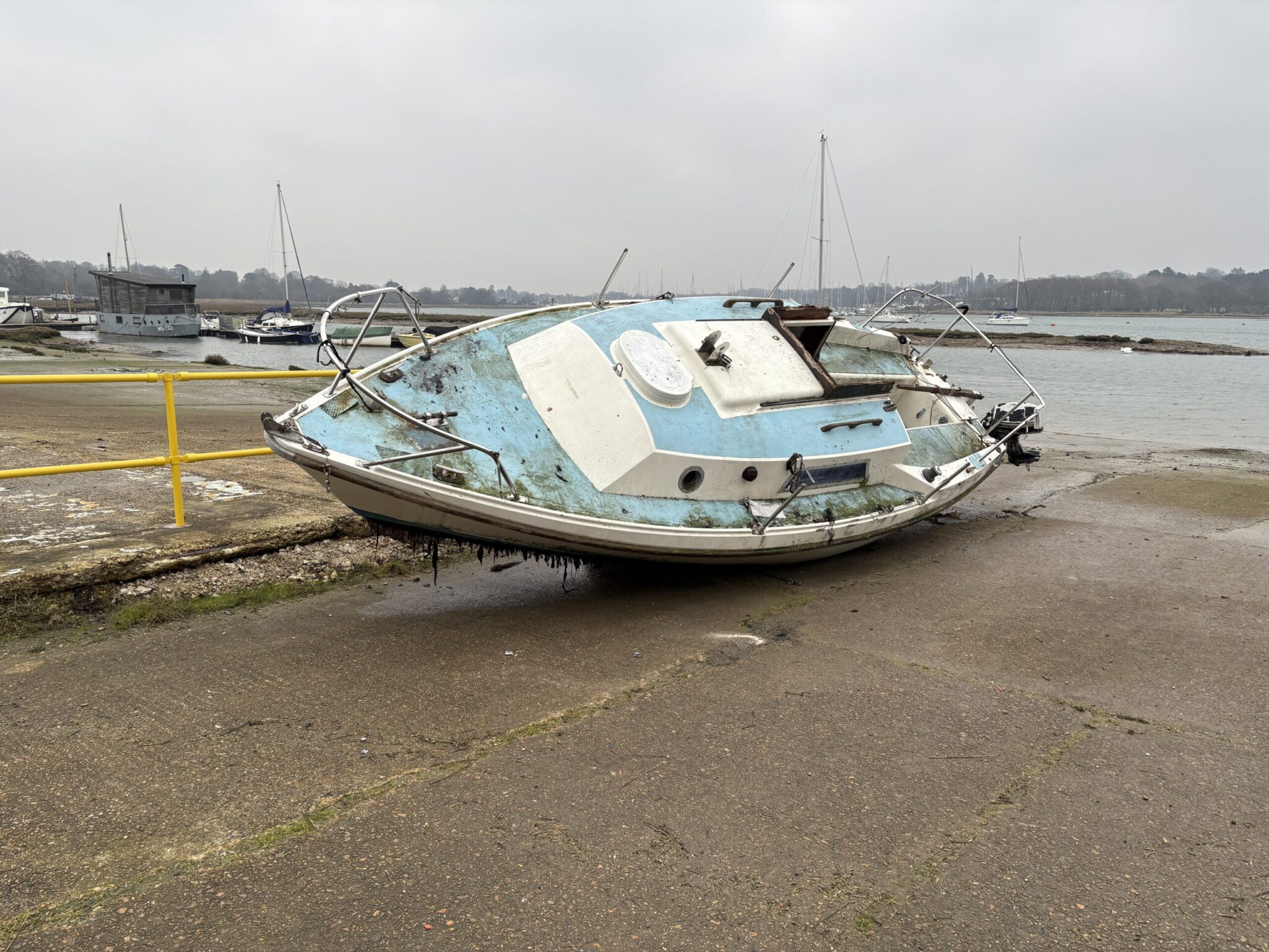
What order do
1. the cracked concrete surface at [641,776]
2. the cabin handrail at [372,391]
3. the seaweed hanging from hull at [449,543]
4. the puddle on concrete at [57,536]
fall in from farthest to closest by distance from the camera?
the puddle on concrete at [57,536] → the seaweed hanging from hull at [449,543] → the cabin handrail at [372,391] → the cracked concrete surface at [641,776]

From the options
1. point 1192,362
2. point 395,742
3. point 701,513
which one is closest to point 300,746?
point 395,742

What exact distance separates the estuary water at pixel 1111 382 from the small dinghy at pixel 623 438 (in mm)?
11933

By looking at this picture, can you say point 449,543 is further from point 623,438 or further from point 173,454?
point 173,454

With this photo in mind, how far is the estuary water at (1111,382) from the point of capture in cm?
2267

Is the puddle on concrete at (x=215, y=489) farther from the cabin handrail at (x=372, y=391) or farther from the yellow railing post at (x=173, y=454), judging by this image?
the cabin handrail at (x=372, y=391)

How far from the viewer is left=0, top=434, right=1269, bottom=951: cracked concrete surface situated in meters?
3.06

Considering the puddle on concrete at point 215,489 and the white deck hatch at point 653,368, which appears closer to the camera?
the white deck hatch at point 653,368

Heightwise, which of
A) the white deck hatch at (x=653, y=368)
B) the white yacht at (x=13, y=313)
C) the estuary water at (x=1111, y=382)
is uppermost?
the white yacht at (x=13, y=313)

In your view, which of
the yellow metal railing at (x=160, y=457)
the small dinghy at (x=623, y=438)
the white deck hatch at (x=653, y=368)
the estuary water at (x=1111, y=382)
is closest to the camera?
the small dinghy at (x=623, y=438)

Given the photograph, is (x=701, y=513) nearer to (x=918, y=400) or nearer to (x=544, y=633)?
(x=544, y=633)

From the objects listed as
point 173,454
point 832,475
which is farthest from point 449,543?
point 832,475

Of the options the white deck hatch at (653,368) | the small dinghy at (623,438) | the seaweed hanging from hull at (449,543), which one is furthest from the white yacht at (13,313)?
the seaweed hanging from hull at (449,543)

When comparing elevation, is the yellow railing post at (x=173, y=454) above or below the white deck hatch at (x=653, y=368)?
below

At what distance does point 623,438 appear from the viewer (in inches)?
233
